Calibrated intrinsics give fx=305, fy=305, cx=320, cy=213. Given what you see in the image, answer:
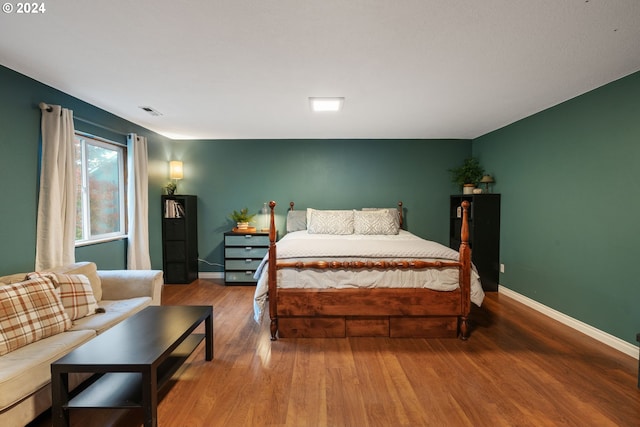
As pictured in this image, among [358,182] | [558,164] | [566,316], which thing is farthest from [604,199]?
[358,182]

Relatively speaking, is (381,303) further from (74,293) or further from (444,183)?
(444,183)

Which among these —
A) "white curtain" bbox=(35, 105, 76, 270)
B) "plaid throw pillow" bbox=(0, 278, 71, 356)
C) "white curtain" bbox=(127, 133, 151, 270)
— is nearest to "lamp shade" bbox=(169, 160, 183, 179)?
"white curtain" bbox=(127, 133, 151, 270)

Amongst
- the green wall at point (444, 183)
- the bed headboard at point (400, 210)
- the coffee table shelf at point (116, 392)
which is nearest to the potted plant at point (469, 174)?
the green wall at point (444, 183)

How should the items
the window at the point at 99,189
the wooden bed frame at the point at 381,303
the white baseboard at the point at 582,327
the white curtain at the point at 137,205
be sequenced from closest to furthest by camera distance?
the white baseboard at the point at 582,327 < the wooden bed frame at the point at 381,303 < the window at the point at 99,189 < the white curtain at the point at 137,205

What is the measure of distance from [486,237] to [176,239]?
14.9 ft

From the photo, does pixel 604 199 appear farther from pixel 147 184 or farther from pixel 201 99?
pixel 147 184

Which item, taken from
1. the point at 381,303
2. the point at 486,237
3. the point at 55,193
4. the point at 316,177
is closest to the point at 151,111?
the point at 55,193

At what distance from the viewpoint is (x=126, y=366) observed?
1.54 m

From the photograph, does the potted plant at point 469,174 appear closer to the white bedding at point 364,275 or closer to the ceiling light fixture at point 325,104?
the white bedding at point 364,275

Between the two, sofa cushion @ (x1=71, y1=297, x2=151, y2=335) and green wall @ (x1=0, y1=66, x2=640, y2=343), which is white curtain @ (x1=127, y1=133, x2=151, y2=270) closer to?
green wall @ (x1=0, y1=66, x2=640, y2=343)

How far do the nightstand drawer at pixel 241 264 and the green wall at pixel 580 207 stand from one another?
358cm

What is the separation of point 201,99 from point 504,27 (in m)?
2.62

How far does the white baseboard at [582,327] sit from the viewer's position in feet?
8.20

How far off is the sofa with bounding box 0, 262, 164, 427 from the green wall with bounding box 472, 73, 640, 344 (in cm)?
407
